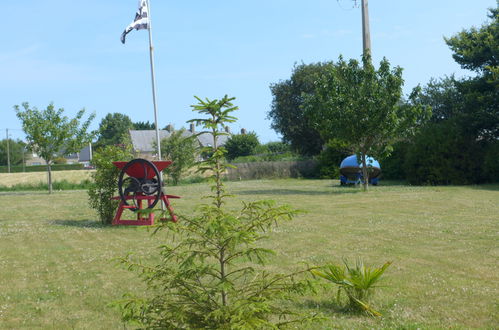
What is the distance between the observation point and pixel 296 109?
48.6 m

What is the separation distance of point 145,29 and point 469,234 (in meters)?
11.8

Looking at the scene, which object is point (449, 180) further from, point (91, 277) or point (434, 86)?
point (91, 277)

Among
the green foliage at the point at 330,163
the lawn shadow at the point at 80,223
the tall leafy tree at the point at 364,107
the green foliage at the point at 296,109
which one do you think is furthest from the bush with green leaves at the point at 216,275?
the green foliage at the point at 296,109

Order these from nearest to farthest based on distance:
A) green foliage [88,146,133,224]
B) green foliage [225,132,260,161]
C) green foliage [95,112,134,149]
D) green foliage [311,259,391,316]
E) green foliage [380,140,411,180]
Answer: green foliage [311,259,391,316] < green foliage [88,146,133,224] < green foliage [380,140,411,180] < green foliage [225,132,260,161] < green foliage [95,112,134,149]

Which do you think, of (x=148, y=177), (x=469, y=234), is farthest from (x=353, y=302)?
(x=148, y=177)

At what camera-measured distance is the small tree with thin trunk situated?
29.4m

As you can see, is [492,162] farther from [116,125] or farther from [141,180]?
[116,125]

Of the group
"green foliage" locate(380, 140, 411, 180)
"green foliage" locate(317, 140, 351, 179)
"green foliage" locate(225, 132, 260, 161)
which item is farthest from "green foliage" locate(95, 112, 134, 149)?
"green foliage" locate(380, 140, 411, 180)

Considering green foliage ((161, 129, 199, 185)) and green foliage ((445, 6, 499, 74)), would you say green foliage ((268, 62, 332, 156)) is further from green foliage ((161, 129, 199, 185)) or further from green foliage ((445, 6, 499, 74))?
green foliage ((445, 6, 499, 74))

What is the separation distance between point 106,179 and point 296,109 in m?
36.2

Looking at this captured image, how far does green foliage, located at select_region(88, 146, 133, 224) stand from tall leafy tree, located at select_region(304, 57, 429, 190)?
12.1 meters

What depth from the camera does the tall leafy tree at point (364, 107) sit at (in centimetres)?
2277

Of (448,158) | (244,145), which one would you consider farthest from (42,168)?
(448,158)

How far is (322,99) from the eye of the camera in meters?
24.1
